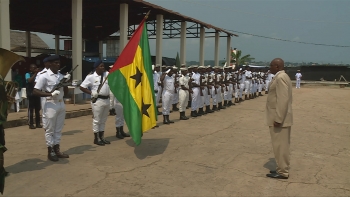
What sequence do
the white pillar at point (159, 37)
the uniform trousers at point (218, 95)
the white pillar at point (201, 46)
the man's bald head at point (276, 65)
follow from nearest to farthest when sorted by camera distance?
the man's bald head at point (276, 65) < the uniform trousers at point (218, 95) < the white pillar at point (159, 37) < the white pillar at point (201, 46)

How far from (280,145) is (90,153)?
3352 mm

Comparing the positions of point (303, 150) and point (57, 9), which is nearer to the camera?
point (303, 150)

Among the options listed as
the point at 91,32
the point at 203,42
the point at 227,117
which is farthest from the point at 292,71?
the point at 227,117

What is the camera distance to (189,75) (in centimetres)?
1052

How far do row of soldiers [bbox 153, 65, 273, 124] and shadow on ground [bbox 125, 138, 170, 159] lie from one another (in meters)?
2.30

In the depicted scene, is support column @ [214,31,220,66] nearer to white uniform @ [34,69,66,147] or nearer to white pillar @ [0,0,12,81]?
white pillar @ [0,0,12,81]

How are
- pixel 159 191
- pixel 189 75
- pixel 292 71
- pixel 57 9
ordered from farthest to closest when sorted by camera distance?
1. pixel 292 71
2. pixel 57 9
3. pixel 189 75
4. pixel 159 191

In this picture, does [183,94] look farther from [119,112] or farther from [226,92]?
[226,92]

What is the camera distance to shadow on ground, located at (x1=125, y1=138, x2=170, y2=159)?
19.3 feet

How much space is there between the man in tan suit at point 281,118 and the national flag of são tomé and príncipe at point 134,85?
2.31 m

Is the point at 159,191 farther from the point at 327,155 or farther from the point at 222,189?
the point at 327,155

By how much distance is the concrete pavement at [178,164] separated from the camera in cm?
419

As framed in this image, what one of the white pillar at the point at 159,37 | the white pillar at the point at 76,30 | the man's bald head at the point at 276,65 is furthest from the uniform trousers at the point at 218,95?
the man's bald head at the point at 276,65

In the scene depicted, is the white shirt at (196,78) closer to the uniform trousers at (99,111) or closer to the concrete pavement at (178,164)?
Answer: the concrete pavement at (178,164)
